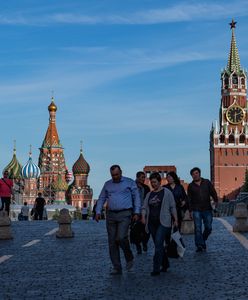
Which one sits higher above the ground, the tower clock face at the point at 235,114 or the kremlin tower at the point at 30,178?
the tower clock face at the point at 235,114

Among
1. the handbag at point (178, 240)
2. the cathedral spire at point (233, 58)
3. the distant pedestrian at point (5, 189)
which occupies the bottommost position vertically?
the handbag at point (178, 240)

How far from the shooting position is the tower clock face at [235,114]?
5610 inches

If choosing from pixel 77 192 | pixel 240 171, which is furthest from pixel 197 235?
pixel 77 192

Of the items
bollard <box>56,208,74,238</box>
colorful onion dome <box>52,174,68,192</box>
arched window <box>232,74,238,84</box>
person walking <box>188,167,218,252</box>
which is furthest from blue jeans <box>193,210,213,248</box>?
Result: colorful onion dome <box>52,174,68,192</box>

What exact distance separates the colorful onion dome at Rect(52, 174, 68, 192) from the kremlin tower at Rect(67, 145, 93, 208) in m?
3.15

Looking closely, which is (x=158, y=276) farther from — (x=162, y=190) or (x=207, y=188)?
(x=207, y=188)

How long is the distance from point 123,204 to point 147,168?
139 meters

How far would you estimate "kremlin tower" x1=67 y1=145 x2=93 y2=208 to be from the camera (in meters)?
164

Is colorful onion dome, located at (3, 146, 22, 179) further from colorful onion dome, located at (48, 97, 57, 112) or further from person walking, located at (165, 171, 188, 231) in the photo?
person walking, located at (165, 171, 188, 231)

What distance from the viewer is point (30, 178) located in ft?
522

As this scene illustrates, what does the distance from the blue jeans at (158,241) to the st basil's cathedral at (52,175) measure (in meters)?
146

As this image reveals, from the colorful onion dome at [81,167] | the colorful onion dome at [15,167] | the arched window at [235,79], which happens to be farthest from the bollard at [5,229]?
the colorful onion dome at [81,167]

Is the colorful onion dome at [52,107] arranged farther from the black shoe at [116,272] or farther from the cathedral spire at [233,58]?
the black shoe at [116,272]

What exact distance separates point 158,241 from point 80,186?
156 meters
